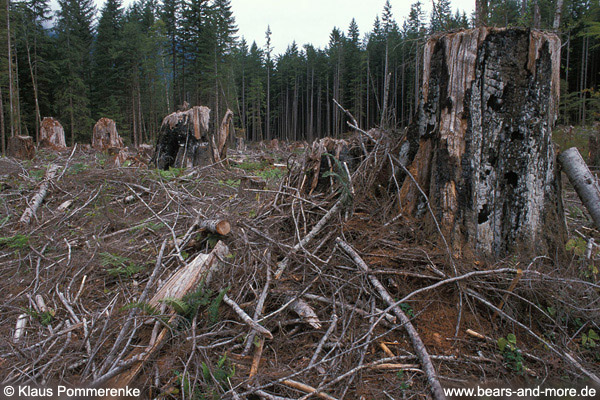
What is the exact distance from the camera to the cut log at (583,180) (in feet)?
8.56

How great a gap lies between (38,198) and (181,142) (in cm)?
346

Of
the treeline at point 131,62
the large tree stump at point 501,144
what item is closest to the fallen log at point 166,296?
the large tree stump at point 501,144

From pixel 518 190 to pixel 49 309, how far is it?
12.9 feet

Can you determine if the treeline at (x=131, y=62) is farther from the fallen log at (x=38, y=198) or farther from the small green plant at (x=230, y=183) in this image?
the fallen log at (x=38, y=198)

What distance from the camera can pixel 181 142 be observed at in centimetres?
768

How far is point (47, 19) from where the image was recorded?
26.6 m

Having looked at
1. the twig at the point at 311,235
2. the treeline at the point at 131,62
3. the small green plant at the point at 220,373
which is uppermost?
the treeline at the point at 131,62

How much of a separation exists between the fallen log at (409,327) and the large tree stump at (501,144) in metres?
0.76

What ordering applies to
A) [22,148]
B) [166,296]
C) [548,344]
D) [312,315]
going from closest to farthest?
[548,344] → [312,315] → [166,296] → [22,148]

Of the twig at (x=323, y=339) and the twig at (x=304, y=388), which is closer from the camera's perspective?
the twig at (x=304, y=388)

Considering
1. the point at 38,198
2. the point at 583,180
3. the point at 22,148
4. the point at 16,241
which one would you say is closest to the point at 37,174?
the point at 38,198

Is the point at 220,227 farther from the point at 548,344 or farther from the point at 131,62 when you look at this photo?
the point at 131,62

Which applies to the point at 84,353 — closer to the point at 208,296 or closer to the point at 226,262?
the point at 208,296

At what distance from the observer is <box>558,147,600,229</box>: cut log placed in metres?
2.61
